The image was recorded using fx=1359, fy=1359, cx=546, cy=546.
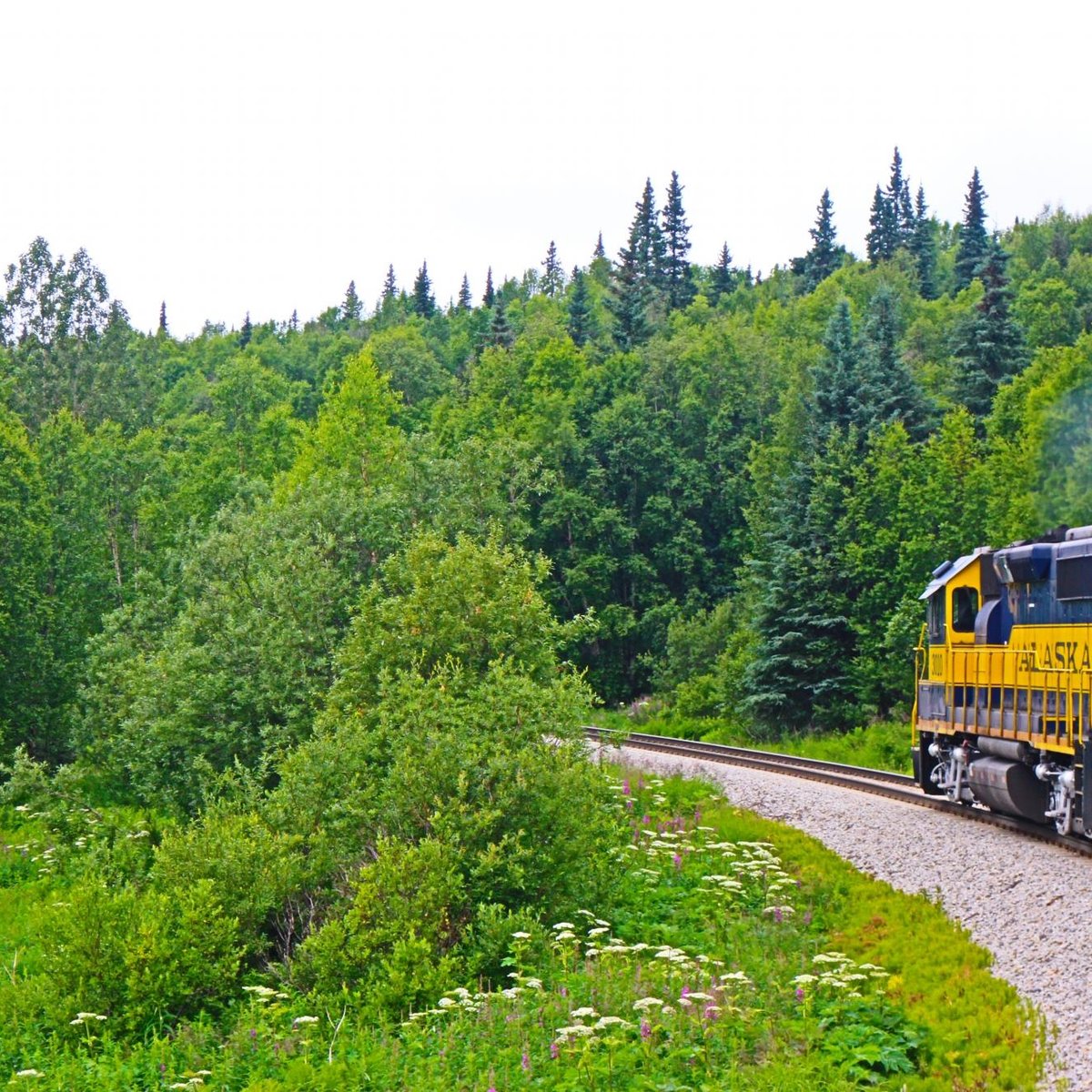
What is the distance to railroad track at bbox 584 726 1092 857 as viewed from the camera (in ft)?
66.6

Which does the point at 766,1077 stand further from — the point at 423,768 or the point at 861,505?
the point at 861,505

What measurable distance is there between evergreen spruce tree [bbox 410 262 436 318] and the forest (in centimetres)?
6527

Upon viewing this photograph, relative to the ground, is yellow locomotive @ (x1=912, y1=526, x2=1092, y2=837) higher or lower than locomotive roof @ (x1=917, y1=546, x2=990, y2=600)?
lower

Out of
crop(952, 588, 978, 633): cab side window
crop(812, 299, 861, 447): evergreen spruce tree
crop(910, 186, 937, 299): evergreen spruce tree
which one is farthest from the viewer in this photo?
crop(910, 186, 937, 299): evergreen spruce tree

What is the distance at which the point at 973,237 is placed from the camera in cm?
9850

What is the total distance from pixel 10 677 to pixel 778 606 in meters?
23.5

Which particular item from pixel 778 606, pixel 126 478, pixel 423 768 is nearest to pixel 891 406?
pixel 778 606

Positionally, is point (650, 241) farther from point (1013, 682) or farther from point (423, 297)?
point (1013, 682)

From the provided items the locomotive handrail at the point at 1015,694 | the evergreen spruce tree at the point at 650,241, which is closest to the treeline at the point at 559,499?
the locomotive handrail at the point at 1015,694

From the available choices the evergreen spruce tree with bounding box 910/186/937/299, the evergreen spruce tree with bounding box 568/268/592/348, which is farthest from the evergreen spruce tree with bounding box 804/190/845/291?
the evergreen spruce tree with bounding box 568/268/592/348

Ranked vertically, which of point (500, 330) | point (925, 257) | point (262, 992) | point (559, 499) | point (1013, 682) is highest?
point (925, 257)

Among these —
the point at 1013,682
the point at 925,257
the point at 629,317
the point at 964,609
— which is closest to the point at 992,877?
the point at 1013,682

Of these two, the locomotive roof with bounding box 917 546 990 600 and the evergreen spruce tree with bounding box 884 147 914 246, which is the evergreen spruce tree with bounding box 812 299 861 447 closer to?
the locomotive roof with bounding box 917 546 990 600

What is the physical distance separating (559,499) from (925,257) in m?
68.6
